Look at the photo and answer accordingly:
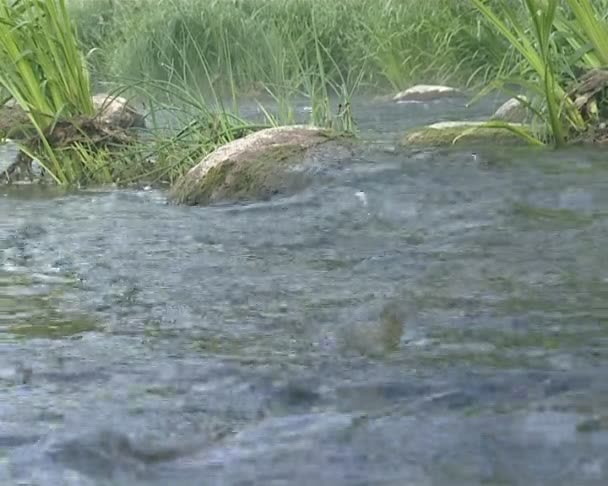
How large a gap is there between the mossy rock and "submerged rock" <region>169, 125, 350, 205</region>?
0.52 meters

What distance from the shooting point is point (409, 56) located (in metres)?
9.93

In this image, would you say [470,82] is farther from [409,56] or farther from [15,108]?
[15,108]

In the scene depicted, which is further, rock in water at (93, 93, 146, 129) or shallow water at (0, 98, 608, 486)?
rock in water at (93, 93, 146, 129)

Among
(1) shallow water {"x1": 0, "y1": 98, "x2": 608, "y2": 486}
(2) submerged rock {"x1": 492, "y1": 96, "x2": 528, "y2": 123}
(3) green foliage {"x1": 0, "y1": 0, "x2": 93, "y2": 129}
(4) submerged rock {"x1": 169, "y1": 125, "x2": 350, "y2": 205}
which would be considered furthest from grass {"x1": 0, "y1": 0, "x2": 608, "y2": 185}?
(1) shallow water {"x1": 0, "y1": 98, "x2": 608, "y2": 486}

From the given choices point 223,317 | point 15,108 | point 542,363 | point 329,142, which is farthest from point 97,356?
point 15,108

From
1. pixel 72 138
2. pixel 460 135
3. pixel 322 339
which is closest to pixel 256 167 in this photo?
pixel 460 135

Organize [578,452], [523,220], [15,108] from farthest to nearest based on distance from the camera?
[15,108] → [523,220] → [578,452]

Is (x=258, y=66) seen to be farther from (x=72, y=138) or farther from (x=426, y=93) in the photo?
(x=426, y=93)

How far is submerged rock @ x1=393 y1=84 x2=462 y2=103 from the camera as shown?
9133mm

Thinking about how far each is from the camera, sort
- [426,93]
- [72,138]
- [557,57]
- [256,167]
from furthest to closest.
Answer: [426,93] < [72,138] < [557,57] < [256,167]

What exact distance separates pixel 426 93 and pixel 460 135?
11.8 ft

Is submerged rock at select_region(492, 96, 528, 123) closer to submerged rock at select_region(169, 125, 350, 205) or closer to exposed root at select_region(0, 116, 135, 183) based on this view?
submerged rock at select_region(169, 125, 350, 205)

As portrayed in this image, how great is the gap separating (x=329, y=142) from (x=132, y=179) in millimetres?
1019

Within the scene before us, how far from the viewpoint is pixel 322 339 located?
2.70m
